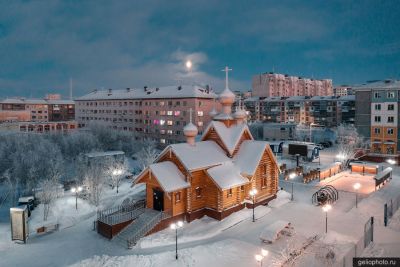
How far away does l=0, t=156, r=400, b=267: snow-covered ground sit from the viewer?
1691 centimetres

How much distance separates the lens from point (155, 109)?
7319 centimetres

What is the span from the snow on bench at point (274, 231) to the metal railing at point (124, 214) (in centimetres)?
895

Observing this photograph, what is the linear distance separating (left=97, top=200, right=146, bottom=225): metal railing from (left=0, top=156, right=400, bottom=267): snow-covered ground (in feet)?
4.06

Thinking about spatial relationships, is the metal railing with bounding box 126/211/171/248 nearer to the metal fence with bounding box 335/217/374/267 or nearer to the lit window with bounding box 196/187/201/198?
the lit window with bounding box 196/187/201/198

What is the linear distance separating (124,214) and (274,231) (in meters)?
10.3

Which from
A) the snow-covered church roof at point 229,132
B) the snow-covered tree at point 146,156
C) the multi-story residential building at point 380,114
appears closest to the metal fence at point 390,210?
the snow-covered church roof at point 229,132

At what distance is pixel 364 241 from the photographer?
17109 mm

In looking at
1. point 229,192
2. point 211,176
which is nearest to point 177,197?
point 211,176

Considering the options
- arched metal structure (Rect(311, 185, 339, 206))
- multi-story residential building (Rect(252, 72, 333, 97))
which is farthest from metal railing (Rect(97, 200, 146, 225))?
multi-story residential building (Rect(252, 72, 333, 97))

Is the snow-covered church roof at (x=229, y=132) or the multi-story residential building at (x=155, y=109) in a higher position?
the multi-story residential building at (x=155, y=109)

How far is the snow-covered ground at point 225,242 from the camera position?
16.9 m

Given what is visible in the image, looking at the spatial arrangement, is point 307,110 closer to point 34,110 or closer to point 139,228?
point 34,110

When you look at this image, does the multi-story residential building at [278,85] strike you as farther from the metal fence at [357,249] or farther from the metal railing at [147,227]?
the metal fence at [357,249]

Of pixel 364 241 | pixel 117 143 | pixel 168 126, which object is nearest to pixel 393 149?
pixel 364 241
